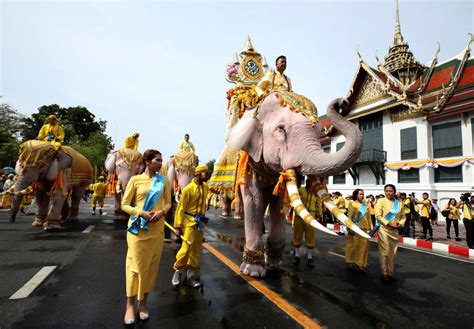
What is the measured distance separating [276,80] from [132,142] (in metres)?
6.26

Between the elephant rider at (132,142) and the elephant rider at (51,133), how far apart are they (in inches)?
72.4

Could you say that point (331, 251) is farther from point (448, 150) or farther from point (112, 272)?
point (448, 150)

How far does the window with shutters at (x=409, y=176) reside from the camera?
17031 millimetres

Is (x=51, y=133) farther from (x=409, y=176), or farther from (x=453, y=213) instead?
(x=409, y=176)

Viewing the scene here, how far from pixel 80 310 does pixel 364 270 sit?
4.46 metres

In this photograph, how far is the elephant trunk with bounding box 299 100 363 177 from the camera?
270 centimetres

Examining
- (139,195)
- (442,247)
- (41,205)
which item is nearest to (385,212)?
(139,195)

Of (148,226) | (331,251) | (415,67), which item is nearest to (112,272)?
(148,226)

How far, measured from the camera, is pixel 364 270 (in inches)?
189

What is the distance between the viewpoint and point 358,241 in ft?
16.0

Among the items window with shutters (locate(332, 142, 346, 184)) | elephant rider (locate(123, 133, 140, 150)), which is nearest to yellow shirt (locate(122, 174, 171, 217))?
elephant rider (locate(123, 133, 140, 150))

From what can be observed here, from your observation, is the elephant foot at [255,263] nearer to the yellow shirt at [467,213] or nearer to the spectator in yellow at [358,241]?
the spectator in yellow at [358,241]

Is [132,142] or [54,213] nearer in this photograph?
[54,213]

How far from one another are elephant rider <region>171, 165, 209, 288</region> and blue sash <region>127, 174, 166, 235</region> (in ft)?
2.69
